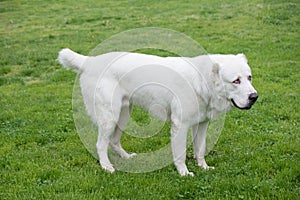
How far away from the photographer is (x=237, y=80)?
4984 mm

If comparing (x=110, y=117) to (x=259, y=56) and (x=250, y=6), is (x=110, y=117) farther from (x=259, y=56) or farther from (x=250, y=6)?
(x=250, y=6)

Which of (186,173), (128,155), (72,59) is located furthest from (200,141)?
(72,59)

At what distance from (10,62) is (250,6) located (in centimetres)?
1044

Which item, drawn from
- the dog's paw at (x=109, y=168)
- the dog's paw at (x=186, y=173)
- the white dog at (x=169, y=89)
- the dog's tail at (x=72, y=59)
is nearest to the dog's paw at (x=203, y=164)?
the white dog at (x=169, y=89)

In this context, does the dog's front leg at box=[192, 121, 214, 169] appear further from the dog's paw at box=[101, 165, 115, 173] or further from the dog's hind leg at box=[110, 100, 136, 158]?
the dog's paw at box=[101, 165, 115, 173]

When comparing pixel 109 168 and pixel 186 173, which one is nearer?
pixel 186 173

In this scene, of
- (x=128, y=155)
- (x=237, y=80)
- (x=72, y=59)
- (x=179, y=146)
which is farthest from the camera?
(x=128, y=155)

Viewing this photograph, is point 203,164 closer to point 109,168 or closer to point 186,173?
point 186,173

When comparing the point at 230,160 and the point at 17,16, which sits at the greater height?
the point at 230,160

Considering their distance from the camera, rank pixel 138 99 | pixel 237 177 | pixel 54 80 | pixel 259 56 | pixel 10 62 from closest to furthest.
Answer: pixel 237 177 → pixel 138 99 → pixel 54 80 → pixel 259 56 → pixel 10 62

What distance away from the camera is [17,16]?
2220 centimetres

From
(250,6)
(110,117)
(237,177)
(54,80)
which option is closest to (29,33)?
(54,80)

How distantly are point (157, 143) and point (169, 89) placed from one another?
145cm

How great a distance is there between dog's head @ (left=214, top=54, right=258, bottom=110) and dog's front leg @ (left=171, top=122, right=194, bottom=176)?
2.46ft
